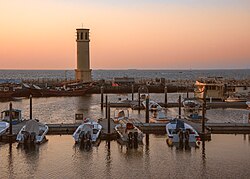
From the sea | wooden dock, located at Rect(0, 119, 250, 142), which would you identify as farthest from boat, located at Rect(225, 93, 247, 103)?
the sea

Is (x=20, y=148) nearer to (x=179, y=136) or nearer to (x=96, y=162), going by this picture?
(x=96, y=162)

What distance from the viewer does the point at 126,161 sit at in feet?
86.4

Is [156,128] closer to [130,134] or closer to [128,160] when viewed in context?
[130,134]

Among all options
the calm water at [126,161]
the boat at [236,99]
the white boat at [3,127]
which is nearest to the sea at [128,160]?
the calm water at [126,161]

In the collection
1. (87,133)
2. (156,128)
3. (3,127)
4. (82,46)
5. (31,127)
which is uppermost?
(82,46)

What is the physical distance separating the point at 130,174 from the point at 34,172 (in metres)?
5.43

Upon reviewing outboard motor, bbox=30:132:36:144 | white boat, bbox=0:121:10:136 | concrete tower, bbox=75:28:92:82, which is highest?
concrete tower, bbox=75:28:92:82

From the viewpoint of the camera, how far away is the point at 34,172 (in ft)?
78.6

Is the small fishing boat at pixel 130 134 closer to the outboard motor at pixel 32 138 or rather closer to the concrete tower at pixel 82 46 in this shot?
the outboard motor at pixel 32 138

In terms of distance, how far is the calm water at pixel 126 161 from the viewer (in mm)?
23750

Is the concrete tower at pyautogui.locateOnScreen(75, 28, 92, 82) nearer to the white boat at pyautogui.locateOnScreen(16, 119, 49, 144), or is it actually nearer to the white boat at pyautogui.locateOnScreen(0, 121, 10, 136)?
the white boat at pyautogui.locateOnScreen(0, 121, 10, 136)

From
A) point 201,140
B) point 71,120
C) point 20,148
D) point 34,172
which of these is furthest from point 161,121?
point 34,172

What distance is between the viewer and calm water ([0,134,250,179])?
77.9ft

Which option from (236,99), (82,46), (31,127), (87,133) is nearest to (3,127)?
(31,127)
